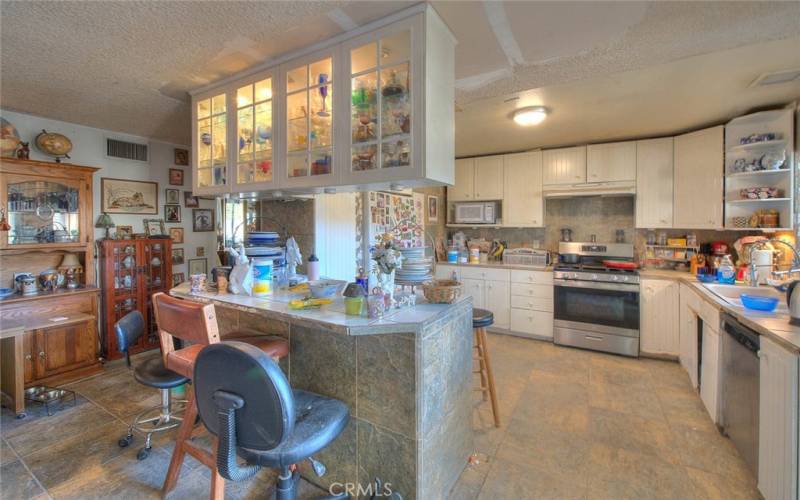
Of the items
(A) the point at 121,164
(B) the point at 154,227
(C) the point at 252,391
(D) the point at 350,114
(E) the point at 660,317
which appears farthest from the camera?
(B) the point at 154,227

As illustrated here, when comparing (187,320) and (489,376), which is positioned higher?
(187,320)

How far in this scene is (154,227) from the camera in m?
3.85

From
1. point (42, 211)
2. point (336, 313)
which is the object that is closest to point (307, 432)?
point (336, 313)

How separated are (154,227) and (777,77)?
18.3 ft

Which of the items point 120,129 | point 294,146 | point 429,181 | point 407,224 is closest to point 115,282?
point 120,129

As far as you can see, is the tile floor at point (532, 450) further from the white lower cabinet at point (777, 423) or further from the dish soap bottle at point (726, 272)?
the dish soap bottle at point (726, 272)

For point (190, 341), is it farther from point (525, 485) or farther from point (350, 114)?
point (525, 485)

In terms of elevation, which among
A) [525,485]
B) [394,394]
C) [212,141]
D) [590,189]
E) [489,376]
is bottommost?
[525,485]

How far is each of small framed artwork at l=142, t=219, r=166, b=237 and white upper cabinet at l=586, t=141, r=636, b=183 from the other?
4961mm

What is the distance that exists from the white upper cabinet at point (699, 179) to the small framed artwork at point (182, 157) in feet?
18.1

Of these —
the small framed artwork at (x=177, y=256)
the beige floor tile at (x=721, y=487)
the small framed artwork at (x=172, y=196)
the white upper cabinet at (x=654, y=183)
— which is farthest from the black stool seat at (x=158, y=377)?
the white upper cabinet at (x=654, y=183)

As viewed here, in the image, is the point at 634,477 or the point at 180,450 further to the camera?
the point at 634,477

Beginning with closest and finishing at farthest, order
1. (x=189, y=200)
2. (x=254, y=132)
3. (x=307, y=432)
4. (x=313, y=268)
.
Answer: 1. (x=307, y=432)
2. (x=254, y=132)
3. (x=313, y=268)
4. (x=189, y=200)

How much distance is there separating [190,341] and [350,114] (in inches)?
54.9
